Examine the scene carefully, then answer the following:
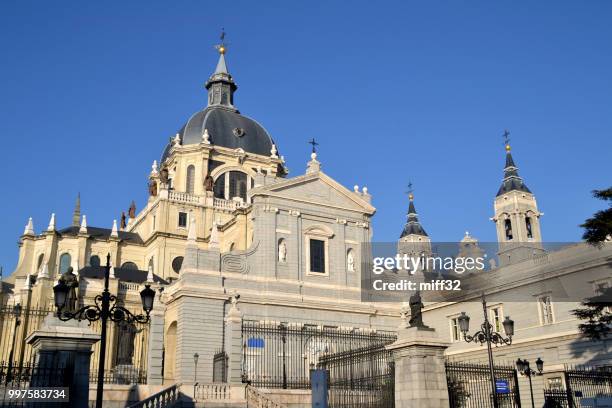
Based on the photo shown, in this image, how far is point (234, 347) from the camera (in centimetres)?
2659

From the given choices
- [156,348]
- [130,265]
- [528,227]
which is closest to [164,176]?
[130,265]

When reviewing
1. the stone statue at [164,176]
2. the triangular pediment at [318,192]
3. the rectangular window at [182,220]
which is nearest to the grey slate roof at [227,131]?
the stone statue at [164,176]

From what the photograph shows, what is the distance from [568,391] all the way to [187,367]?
19.2 meters

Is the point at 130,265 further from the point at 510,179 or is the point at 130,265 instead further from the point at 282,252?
the point at 510,179

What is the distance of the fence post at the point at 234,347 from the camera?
26203 millimetres

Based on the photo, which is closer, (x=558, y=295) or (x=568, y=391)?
(x=568, y=391)

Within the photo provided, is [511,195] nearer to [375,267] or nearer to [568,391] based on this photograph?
[375,267]

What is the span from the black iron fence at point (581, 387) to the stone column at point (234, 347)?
12025 mm

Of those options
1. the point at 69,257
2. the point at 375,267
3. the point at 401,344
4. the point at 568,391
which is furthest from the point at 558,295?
the point at 69,257

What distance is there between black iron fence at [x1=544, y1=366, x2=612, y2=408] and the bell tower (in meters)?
36.7

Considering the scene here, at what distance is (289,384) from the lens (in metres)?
30.8

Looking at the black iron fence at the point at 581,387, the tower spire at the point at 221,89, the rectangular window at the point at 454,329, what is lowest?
the black iron fence at the point at 581,387

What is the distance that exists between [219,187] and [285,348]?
93.0ft

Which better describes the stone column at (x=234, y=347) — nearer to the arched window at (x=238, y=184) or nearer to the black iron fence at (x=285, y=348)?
the black iron fence at (x=285, y=348)
